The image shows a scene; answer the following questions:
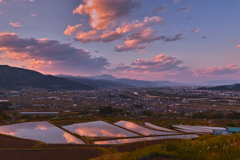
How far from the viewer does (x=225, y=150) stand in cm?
760

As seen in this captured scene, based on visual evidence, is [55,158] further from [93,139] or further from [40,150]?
[93,139]

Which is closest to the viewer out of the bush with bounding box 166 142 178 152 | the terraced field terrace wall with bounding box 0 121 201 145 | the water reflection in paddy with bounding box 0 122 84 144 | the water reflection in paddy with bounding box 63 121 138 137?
the bush with bounding box 166 142 178 152

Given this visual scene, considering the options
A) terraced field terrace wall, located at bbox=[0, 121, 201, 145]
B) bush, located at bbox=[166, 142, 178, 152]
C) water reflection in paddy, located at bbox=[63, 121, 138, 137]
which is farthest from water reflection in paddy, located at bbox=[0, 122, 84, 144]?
bush, located at bbox=[166, 142, 178, 152]

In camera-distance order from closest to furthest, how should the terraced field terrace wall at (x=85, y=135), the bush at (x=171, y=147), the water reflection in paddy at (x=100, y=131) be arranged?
the bush at (x=171, y=147) < the terraced field terrace wall at (x=85, y=135) < the water reflection in paddy at (x=100, y=131)

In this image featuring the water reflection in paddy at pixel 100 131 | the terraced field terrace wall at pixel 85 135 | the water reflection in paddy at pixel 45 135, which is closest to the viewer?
the water reflection in paddy at pixel 45 135

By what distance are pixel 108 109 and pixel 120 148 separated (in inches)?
2043

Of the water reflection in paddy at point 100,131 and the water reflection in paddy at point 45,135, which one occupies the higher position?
the water reflection in paddy at point 45,135

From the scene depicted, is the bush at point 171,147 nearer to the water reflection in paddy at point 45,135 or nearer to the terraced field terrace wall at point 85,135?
the terraced field terrace wall at point 85,135

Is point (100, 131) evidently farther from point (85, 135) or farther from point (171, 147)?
point (171, 147)

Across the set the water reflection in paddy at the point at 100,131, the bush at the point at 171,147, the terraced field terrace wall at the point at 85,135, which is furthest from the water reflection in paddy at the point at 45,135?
the bush at the point at 171,147

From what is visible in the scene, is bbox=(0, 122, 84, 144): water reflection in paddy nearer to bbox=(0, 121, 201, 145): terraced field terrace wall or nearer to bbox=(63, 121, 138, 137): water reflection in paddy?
bbox=(0, 121, 201, 145): terraced field terrace wall

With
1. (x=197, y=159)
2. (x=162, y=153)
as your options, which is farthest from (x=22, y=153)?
(x=197, y=159)

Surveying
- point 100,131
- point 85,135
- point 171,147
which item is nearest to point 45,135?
point 85,135

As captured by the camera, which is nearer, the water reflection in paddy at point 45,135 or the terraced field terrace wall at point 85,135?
the water reflection in paddy at point 45,135
